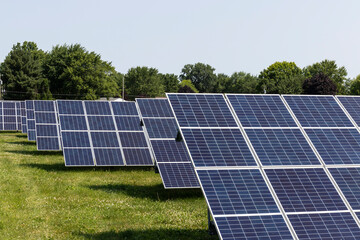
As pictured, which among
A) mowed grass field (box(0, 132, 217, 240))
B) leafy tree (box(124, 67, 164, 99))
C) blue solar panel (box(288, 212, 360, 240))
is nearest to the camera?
blue solar panel (box(288, 212, 360, 240))

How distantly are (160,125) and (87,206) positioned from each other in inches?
271

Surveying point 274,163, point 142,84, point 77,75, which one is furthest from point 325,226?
point 142,84

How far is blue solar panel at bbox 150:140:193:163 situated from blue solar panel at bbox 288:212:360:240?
9314mm

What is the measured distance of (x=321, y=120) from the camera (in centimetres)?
1355

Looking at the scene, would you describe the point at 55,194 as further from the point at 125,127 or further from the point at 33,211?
the point at 125,127

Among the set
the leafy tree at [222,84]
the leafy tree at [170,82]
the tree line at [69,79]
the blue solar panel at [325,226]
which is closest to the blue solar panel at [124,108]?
the blue solar panel at [325,226]

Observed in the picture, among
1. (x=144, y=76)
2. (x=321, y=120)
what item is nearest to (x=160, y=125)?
(x=321, y=120)

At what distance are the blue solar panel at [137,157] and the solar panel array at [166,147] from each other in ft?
6.96

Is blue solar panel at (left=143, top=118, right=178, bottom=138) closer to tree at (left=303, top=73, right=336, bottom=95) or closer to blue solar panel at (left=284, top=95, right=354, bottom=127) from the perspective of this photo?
blue solar panel at (left=284, top=95, right=354, bottom=127)

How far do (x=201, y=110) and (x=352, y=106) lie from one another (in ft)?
16.7

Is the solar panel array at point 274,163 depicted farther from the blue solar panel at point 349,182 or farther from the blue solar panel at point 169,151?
the blue solar panel at point 169,151

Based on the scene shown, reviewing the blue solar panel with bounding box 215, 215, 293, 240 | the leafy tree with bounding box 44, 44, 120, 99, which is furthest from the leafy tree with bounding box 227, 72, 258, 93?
the blue solar panel with bounding box 215, 215, 293, 240

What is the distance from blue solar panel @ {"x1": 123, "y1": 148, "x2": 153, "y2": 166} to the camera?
23234 mm

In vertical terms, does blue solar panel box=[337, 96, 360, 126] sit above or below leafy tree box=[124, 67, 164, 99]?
above
